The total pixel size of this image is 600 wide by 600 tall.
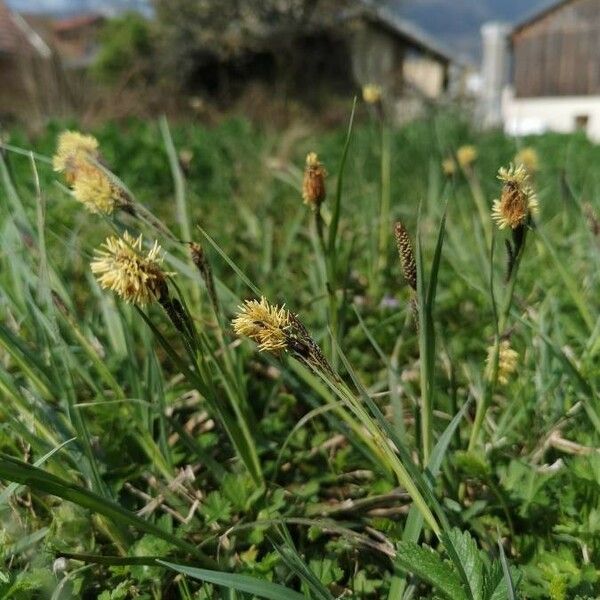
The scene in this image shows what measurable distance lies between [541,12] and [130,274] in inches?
957

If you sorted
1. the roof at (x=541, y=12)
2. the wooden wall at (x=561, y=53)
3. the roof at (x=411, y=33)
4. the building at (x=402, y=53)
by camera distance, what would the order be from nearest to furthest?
the roof at (x=411, y=33)
the wooden wall at (x=561, y=53)
the roof at (x=541, y=12)
the building at (x=402, y=53)

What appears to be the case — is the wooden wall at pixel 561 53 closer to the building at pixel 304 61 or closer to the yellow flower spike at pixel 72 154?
the building at pixel 304 61

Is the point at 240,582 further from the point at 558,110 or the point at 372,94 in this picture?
the point at 558,110

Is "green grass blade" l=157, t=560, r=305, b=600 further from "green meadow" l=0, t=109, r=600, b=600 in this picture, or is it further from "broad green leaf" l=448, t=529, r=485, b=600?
"broad green leaf" l=448, t=529, r=485, b=600

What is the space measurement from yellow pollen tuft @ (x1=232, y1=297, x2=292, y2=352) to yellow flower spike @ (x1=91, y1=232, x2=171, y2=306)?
0.09m

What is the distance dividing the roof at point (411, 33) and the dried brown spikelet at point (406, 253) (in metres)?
21.3

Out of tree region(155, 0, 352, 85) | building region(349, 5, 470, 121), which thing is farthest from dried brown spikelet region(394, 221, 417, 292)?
building region(349, 5, 470, 121)

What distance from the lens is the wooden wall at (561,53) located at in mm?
20984

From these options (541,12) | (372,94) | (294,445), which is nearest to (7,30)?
(541,12)

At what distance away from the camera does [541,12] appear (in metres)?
21.5

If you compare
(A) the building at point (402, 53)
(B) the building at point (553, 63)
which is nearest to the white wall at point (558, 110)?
(B) the building at point (553, 63)

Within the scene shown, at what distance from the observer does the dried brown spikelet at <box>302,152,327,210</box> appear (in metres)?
0.80

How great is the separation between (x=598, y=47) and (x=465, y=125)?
65.8ft

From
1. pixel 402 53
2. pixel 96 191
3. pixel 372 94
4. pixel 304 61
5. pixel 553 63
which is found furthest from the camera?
pixel 402 53
